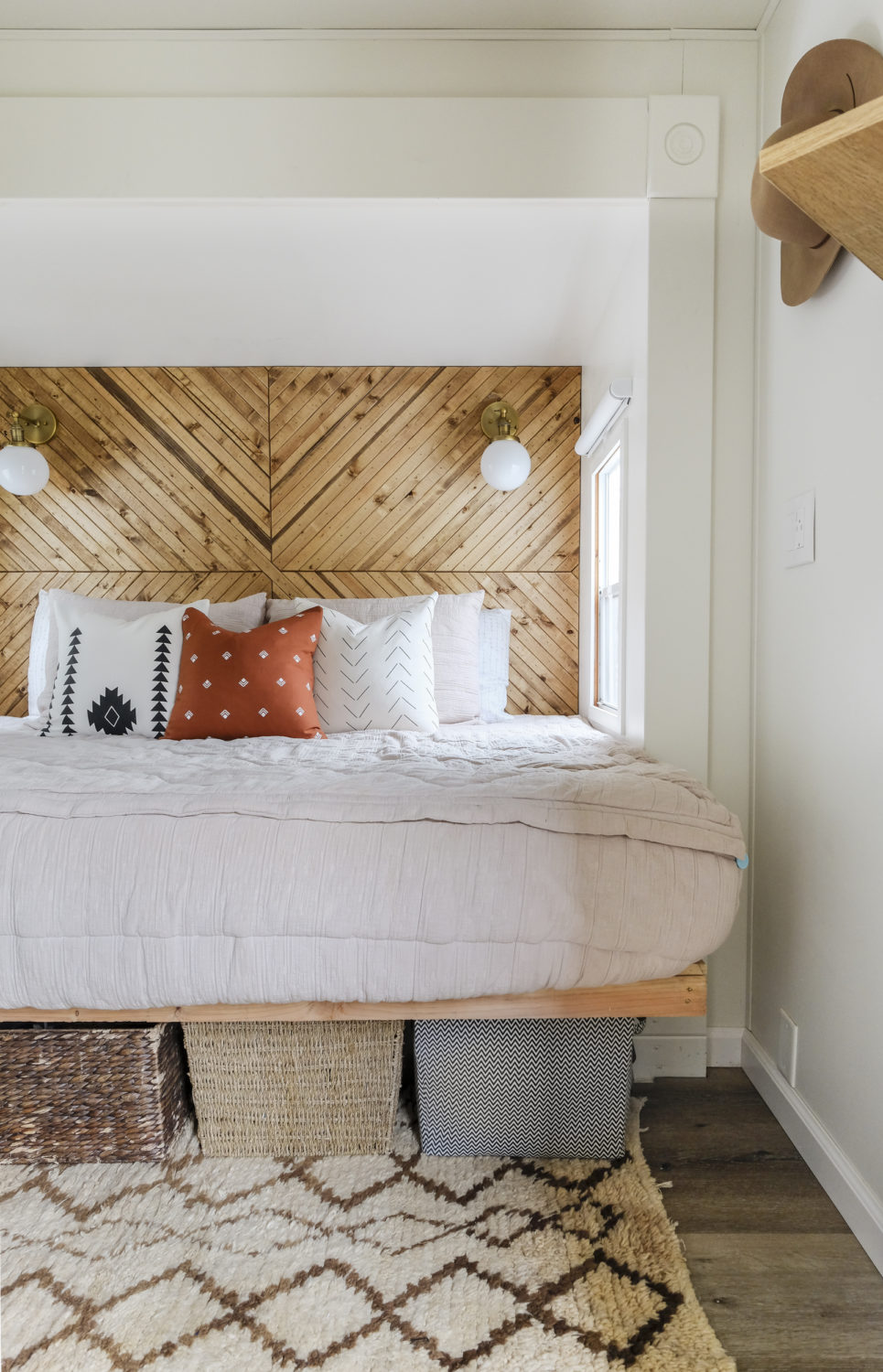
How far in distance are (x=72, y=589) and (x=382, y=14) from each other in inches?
90.4

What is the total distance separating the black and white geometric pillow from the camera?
2531 mm

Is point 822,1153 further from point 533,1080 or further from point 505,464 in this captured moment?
point 505,464

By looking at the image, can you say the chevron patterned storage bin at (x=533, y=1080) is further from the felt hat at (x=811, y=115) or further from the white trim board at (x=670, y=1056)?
the felt hat at (x=811, y=115)

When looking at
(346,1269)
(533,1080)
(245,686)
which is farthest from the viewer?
(245,686)

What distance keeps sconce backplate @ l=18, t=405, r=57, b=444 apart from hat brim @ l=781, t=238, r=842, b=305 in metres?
2.77

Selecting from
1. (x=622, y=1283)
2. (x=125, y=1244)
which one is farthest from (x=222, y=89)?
(x=622, y=1283)

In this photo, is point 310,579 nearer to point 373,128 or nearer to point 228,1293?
point 373,128

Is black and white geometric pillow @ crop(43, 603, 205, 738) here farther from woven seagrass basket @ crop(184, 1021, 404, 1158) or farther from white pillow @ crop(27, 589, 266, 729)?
woven seagrass basket @ crop(184, 1021, 404, 1158)

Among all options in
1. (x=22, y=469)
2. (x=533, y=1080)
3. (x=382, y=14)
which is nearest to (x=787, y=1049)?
(x=533, y=1080)

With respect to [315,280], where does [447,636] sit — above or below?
below

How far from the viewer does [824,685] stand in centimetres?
162

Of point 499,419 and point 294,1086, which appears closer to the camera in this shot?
point 294,1086

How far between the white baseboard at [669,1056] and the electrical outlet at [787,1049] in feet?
0.69

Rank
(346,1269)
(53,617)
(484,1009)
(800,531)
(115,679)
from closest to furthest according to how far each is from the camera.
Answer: (346,1269) → (484,1009) → (800,531) → (115,679) → (53,617)
